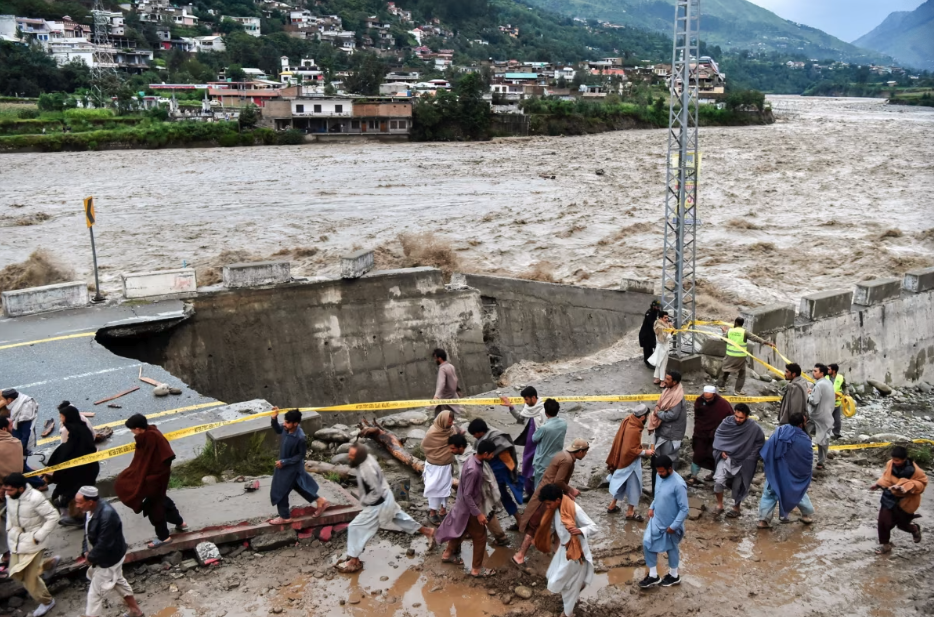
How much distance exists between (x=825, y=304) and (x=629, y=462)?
30.0 feet

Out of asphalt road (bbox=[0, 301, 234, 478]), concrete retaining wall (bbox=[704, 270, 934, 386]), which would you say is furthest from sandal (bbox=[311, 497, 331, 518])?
concrete retaining wall (bbox=[704, 270, 934, 386])

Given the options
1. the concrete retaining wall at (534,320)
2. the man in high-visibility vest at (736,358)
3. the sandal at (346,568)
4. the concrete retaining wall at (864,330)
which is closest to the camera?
the sandal at (346,568)

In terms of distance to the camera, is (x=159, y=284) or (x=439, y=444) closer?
(x=439, y=444)

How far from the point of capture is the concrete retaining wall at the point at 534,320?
18.5 metres

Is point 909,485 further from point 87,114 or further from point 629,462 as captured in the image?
point 87,114

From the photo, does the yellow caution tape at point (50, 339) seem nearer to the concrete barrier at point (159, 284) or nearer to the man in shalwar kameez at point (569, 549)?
the concrete barrier at point (159, 284)

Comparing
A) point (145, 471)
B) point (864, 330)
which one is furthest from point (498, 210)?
point (145, 471)

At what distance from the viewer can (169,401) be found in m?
11.0

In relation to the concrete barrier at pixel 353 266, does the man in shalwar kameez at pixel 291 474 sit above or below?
below

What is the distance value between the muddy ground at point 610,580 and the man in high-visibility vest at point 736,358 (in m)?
3.90

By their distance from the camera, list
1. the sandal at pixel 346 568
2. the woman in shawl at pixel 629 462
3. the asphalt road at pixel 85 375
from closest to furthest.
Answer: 1. the sandal at pixel 346 568
2. the woman in shawl at pixel 629 462
3. the asphalt road at pixel 85 375

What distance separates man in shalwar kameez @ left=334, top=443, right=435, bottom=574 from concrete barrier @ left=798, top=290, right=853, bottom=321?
10.7 m

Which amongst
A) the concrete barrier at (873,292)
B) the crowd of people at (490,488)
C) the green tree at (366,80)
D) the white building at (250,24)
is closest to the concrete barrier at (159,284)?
the crowd of people at (490,488)

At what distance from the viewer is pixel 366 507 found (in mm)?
7066
